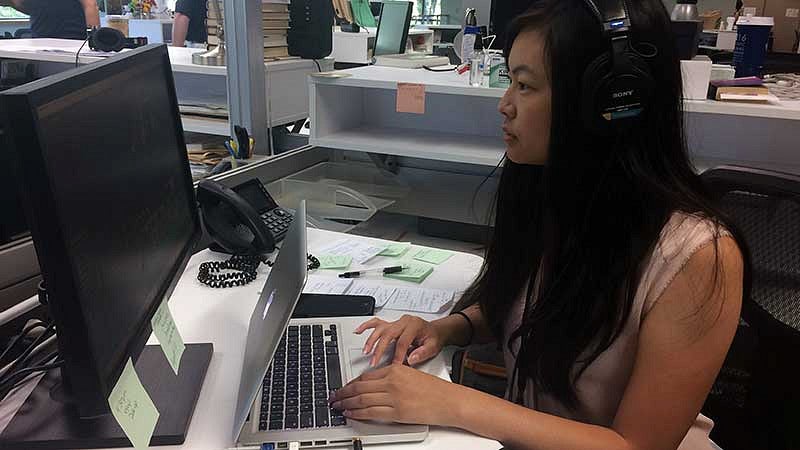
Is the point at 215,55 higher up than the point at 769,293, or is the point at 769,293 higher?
the point at 215,55

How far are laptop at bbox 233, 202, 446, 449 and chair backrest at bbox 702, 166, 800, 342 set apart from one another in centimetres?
50

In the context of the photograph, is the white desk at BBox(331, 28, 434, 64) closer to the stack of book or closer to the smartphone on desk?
the stack of book

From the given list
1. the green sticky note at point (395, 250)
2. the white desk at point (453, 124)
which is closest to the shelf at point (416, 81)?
the white desk at point (453, 124)

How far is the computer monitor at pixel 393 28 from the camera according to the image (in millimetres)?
2834

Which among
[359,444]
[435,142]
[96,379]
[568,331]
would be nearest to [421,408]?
[359,444]

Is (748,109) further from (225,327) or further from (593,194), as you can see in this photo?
(225,327)

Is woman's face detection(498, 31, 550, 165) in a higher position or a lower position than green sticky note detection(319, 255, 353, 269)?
higher

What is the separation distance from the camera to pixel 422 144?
2.00 meters

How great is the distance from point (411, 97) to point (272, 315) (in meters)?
1.14

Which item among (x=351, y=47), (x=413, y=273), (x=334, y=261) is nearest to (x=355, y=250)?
(x=334, y=261)

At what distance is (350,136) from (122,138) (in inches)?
52.8

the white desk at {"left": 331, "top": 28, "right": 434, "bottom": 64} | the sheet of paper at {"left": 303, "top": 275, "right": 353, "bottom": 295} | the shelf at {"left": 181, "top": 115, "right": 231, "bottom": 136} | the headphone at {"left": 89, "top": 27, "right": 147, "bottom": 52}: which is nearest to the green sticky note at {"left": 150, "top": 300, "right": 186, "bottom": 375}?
the sheet of paper at {"left": 303, "top": 275, "right": 353, "bottom": 295}

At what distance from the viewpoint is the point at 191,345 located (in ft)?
3.26

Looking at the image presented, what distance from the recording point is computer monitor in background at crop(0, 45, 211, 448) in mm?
521
